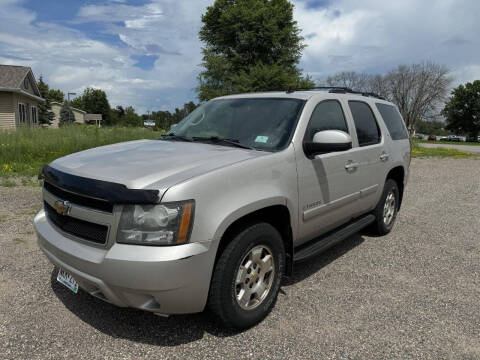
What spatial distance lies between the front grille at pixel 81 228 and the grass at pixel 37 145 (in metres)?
6.19

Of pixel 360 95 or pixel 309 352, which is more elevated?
pixel 360 95

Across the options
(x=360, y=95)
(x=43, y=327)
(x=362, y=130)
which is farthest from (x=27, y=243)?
(x=360, y=95)

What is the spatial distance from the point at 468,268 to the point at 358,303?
5.58ft

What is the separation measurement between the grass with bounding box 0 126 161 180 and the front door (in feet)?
22.5

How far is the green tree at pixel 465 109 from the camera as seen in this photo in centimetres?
6631

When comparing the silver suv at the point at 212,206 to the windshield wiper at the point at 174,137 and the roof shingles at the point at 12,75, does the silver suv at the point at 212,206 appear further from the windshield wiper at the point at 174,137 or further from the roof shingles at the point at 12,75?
the roof shingles at the point at 12,75

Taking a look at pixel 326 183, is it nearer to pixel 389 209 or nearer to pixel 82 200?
pixel 82 200

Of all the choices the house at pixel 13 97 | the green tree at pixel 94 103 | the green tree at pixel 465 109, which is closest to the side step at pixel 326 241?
the house at pixel 13 97

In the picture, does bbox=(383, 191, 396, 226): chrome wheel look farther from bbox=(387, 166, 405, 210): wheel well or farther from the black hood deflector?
the black hood deflector

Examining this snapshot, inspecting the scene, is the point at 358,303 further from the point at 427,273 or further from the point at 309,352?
the point at 427,273

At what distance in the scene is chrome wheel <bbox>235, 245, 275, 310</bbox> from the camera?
267cm

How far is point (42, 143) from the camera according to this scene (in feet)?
37.2

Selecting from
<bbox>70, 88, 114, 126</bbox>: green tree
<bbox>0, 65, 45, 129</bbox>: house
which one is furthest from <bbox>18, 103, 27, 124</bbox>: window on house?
<bbox>70, 88, 114, 126</bbox>: green tree

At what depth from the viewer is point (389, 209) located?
16.9 ft
